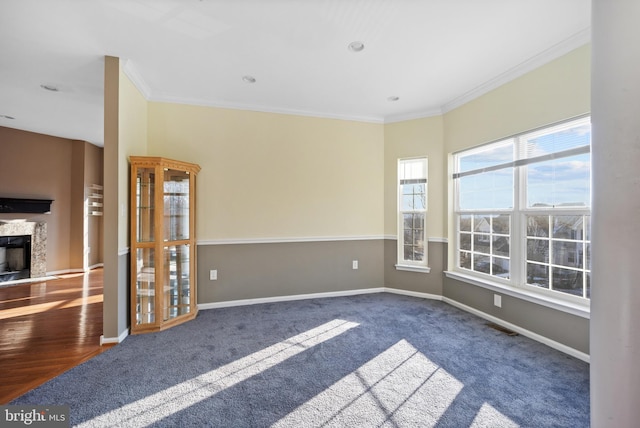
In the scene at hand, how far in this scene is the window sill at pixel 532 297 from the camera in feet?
7.81

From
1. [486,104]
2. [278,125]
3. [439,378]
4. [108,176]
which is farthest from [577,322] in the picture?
[108,176]

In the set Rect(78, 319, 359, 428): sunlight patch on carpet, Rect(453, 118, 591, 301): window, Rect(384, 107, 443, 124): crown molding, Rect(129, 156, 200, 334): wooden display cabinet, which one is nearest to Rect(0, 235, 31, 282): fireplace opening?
Rect(129, 156, 200, 334): wooden display cabinet

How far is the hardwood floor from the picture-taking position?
217 centimetres

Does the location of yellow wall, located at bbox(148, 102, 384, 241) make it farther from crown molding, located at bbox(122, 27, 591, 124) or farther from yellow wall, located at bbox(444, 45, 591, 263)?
yellow wall, located at bbox(444, 45, 591, 263)

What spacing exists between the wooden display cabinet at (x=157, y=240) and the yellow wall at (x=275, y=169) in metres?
0.44

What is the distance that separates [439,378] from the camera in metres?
2.12

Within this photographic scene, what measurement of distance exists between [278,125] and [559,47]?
10.2ft

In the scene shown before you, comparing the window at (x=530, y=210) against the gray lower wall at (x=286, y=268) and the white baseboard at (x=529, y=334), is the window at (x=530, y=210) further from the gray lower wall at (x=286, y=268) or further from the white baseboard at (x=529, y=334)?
the gray lower wall at (x=286, y=268)

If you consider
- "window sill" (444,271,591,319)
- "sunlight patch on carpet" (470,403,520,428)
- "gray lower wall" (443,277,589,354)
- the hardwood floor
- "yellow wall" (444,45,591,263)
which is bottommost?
"sunlight patch on carpet" (470,403,520,428)

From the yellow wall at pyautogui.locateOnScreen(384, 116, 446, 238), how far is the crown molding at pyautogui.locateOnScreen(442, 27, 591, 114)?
0.45m

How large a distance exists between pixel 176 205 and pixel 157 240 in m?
0.47

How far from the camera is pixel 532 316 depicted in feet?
9.09

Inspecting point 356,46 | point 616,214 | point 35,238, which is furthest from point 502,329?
point 35,238

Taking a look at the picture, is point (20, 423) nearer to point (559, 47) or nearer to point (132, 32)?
point (132, 32)
